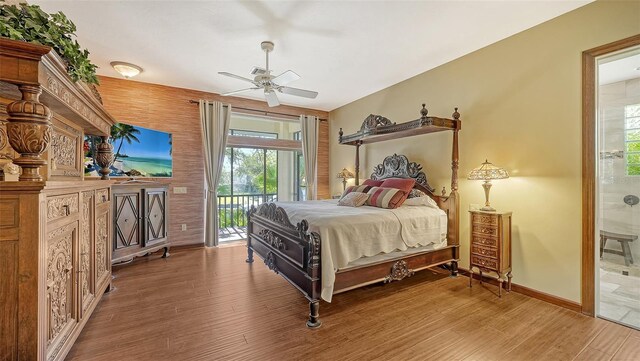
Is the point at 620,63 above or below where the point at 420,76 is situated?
below

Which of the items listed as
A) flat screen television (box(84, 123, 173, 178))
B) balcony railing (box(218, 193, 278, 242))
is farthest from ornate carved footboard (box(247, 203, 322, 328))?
balcony railing (box(218, 193, 278, 242))

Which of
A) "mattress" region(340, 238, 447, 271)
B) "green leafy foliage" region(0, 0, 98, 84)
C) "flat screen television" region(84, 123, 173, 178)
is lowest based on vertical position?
"mattress" region(340, 238, 447, 271)

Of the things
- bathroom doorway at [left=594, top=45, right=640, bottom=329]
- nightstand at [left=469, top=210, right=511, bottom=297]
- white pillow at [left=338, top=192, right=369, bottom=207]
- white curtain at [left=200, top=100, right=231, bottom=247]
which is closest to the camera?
nightstand at [left=469, top=210, right=511, bottom=297]

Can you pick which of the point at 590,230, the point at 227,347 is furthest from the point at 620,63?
the point at 227,347

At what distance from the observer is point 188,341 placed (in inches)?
80.7

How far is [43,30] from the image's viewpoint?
5.06 feet

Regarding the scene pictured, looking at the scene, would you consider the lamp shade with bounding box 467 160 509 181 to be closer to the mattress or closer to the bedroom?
the bedroom

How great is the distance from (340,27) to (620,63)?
343 cm

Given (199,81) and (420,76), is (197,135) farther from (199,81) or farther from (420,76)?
(420,76)

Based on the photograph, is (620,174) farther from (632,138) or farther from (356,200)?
(356,200)

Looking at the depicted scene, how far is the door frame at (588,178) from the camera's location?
8.07 feet

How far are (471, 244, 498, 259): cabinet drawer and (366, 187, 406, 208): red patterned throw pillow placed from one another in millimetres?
1000

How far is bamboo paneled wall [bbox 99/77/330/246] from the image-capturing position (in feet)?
14.6

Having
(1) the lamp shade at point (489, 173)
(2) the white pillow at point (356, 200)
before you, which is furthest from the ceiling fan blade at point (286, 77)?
(1) the lamp shade at point (489, 173)
